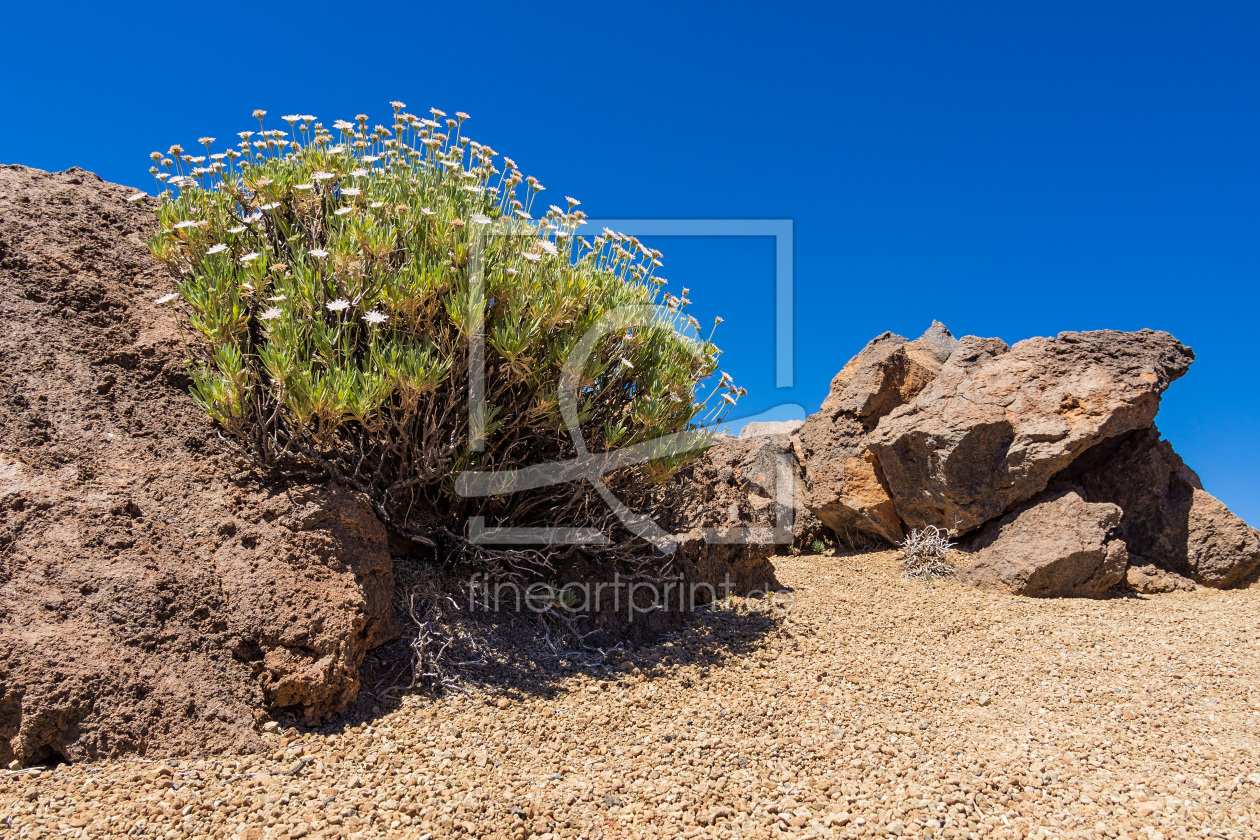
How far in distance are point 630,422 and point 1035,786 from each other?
3.07 meters

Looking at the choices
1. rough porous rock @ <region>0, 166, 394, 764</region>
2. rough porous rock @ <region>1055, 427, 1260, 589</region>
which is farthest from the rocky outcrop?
rough porous rock @ <region>0, 166, 394, 764</region>

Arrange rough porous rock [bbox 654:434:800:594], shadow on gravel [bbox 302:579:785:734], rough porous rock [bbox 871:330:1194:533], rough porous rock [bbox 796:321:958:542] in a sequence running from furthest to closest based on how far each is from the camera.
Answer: rough porous rock [bbox 796:321:958:542]
rough porous rock [bbox 871:330:1194:533]
rough porous rock [bbox 654:434:800:594]
shadow on gravel [bbox 302:579:785:734]

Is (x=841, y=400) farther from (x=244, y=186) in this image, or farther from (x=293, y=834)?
(x=293, y=834)

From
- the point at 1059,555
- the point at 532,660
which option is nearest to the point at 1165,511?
the point at 1059,555

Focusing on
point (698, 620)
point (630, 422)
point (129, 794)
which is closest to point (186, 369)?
point (129, 794)

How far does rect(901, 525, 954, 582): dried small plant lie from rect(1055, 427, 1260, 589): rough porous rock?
1225mm

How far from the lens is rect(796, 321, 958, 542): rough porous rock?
8.33m

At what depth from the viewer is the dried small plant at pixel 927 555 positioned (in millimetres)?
7520

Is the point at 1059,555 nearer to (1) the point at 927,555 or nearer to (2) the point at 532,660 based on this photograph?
(1) the point at 927,555

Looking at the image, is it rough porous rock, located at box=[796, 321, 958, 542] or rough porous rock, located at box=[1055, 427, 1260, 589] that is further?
rough porous rock, located at box=[796, 321, 958, 542]

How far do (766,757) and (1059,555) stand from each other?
4400 mm

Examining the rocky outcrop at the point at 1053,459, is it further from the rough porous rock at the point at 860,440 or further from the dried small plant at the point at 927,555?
the dried small plant at the point at 927,555

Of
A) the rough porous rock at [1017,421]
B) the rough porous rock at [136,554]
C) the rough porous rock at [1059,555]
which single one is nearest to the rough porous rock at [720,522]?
the rough porous rock at [1017,421]

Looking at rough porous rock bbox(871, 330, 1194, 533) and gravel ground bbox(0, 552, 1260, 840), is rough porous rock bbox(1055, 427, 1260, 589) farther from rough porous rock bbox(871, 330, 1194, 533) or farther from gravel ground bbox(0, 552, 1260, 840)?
gravel ground bbox(0, 552, 1260, 840)
